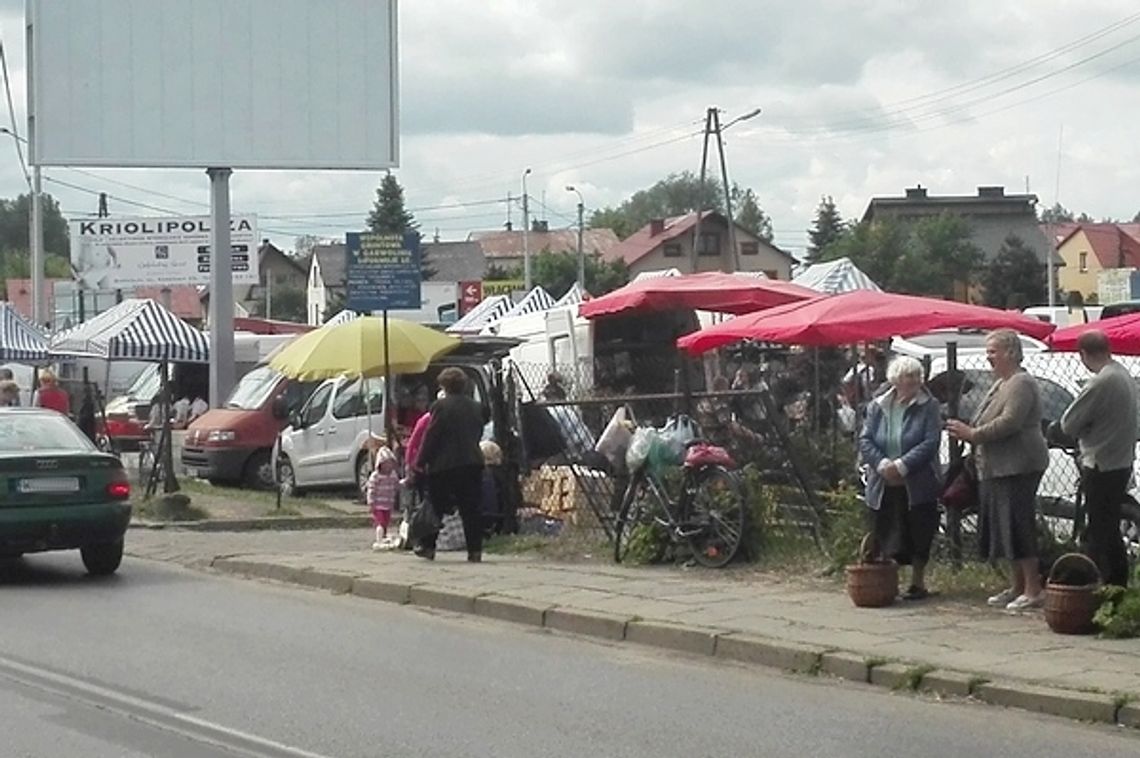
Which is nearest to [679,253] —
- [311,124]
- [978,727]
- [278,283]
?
[278,283]

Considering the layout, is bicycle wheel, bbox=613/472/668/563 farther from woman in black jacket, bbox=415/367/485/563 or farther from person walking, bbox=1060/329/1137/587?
person walking, bbox=1060/329/1137/587

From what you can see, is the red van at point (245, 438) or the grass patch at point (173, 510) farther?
the red van at point (245, 438)

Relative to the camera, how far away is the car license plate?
16.2 m

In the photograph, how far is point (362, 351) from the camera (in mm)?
20703

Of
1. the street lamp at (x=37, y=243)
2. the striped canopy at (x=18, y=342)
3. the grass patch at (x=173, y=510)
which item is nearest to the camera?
the grass patch at (x=173, y=510)

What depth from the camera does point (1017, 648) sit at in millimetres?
11289

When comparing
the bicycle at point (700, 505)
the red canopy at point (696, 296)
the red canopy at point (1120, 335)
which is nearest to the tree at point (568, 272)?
the red canopy at point (696, 296)

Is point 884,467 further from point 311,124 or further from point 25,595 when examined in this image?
point 311,124

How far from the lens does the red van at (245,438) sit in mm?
27672

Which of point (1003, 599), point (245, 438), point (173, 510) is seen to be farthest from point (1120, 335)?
point (245, 438)

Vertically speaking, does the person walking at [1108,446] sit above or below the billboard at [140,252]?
below

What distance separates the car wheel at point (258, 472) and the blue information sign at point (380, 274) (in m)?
8.11

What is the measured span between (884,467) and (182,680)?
5.09m

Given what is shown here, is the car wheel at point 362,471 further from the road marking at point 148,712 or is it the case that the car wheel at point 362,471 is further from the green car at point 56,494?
the road marking at point 148,712
